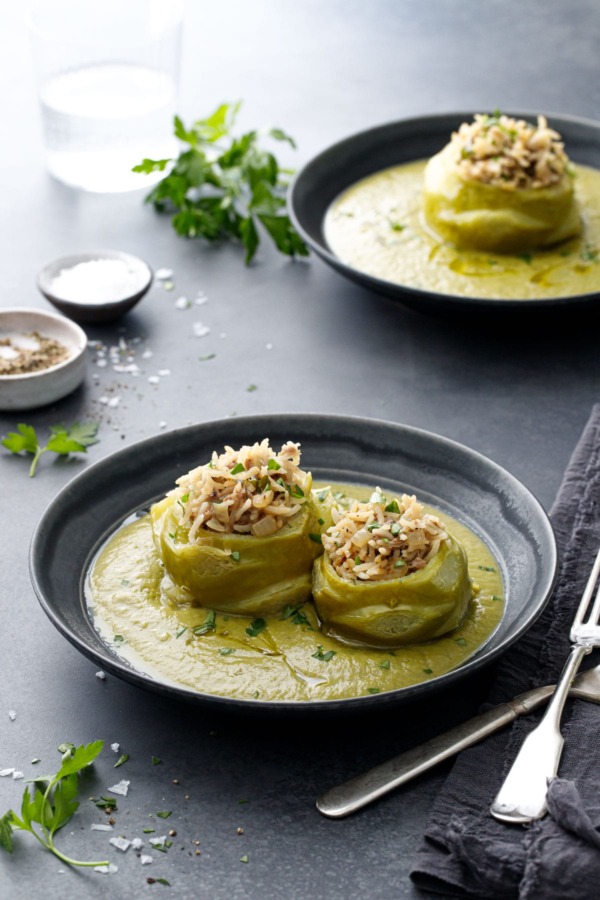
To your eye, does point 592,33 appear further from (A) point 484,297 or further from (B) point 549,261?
(A) point 484,297

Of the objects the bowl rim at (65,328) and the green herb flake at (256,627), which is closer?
the green herb flake at (256,627)

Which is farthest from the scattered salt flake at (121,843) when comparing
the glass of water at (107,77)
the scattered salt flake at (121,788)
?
the glass of water at (107,77)

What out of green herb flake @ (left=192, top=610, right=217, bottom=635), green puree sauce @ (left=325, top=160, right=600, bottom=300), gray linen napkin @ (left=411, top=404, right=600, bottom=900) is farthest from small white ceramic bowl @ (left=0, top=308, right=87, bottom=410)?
gray linen napkin @ (left=411, top=404, right=600, bottom=900)

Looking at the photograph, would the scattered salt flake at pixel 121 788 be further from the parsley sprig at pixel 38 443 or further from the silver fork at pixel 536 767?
the parsley sprig at pixel 38 443

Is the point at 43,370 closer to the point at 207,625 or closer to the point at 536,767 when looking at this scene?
the point at 207,625

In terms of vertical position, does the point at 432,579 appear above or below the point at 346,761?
above

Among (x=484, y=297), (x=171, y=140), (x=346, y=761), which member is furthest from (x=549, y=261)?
(x=346, y=761)
